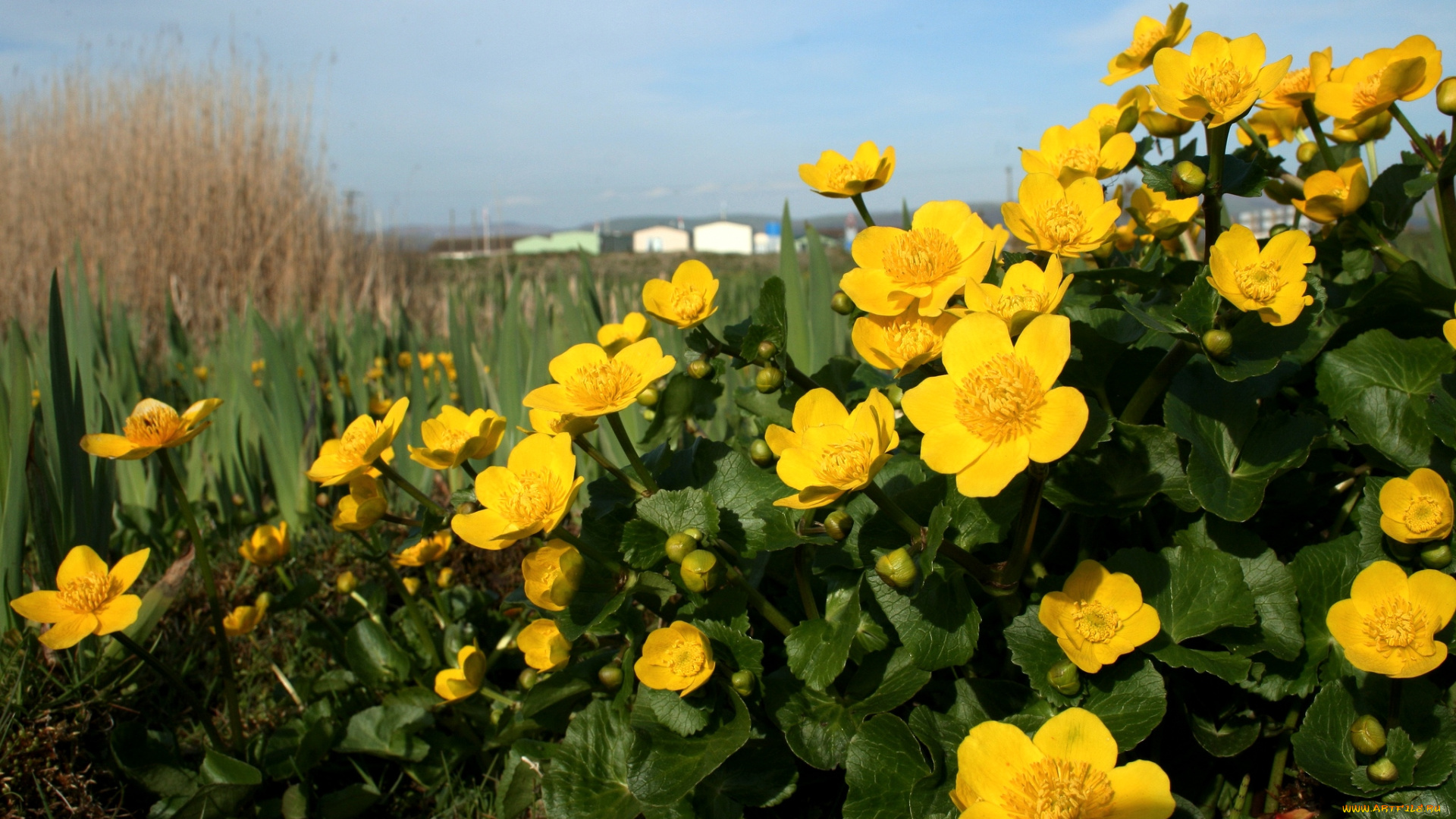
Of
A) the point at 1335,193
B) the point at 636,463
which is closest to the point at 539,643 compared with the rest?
the point at 636,463

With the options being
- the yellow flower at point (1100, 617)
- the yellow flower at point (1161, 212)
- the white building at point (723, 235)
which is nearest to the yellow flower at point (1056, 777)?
the yellow flower at point (1100, 617)

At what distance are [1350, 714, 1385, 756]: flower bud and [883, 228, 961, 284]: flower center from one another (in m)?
0.57

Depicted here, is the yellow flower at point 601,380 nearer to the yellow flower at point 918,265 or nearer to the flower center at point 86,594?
the yellow flower at point 918,265

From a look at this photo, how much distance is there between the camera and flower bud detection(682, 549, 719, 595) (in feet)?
2.61

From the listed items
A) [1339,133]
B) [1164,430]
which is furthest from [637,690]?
[1339,133]

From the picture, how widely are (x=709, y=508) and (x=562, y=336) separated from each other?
4.96 feet

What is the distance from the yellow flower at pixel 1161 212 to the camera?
98 cm

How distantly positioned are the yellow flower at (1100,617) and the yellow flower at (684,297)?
0.46m

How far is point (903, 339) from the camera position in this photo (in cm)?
91

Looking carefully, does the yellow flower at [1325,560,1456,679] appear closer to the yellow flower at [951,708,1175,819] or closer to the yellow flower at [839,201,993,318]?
the yellow flower at [951,708,1175,819]

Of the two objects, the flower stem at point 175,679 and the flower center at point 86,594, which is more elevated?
the flower center at point 86,594

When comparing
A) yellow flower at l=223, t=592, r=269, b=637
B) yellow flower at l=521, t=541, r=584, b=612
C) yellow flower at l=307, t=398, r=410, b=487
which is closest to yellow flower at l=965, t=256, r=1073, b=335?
yellow flower at l=521, t=541, r=584, b=612

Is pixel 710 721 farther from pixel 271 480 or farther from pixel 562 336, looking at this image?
pixel 271 480

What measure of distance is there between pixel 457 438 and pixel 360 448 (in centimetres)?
11
